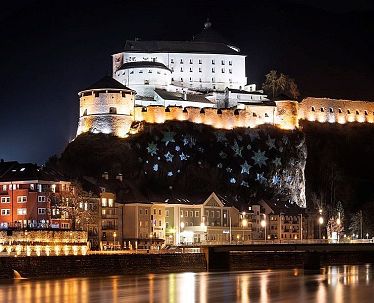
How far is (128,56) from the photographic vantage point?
4235 inches

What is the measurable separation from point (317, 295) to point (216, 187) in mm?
43262

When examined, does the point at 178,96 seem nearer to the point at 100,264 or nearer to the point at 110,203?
the point at 110,203

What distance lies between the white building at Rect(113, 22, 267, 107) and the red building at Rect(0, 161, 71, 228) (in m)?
30.7

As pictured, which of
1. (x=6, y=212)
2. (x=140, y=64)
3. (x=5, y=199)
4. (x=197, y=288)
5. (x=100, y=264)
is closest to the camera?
(x=197, y=288)

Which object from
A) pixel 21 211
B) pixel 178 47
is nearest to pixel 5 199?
pixel 21 211

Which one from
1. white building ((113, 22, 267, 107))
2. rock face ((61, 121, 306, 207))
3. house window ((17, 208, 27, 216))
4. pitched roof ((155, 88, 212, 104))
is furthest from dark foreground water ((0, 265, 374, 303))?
white building ((113, 22, 267, 107))

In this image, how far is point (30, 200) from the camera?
72.7 meters

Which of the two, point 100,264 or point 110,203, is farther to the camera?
point 110,203

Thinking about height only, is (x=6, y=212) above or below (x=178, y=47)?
below

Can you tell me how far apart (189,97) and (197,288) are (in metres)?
51.6

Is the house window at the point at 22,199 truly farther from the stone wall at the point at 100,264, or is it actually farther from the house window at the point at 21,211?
the stone wall at the point at 100,264

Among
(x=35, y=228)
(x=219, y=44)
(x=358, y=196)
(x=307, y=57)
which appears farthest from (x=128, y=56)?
(x=307, y=57)

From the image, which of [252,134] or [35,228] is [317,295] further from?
[252,134]

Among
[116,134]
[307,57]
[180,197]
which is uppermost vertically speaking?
[307,57]
